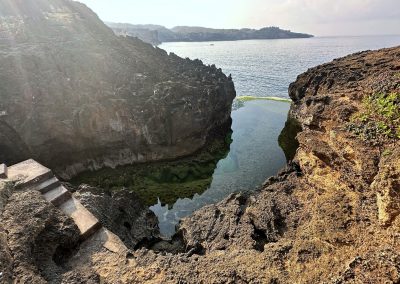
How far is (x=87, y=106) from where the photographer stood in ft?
108

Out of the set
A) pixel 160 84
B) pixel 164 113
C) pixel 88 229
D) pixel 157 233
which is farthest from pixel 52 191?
pixel 160 84

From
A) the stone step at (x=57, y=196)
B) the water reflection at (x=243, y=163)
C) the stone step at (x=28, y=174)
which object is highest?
the stone step at (x=28, y=174)

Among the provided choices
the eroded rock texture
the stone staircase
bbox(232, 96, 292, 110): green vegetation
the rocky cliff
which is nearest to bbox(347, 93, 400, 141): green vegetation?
the rocky cliff

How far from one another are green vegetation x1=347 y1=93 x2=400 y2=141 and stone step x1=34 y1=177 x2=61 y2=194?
56.9 feet

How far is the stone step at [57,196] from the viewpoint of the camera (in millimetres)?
16467

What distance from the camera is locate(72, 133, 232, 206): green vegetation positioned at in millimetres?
29188

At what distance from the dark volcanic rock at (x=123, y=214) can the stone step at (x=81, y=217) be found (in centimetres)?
131

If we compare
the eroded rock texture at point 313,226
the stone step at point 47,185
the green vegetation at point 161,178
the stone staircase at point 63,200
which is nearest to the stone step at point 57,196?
the stone staircase at point 63,200

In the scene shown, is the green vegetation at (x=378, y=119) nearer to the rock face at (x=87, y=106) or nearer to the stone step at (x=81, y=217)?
the stone step at (x=81, y=217)

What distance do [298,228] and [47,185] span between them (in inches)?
561

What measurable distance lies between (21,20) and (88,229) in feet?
152

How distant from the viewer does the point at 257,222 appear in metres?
16.5

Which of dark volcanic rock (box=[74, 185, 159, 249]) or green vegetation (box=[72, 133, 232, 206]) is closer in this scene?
dark volcanic rock (box=[74, 185, 159, 249])

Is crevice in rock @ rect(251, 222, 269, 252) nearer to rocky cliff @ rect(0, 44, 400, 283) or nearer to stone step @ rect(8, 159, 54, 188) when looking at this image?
rocky cliff @ rect(0, 44, 400, 283)
